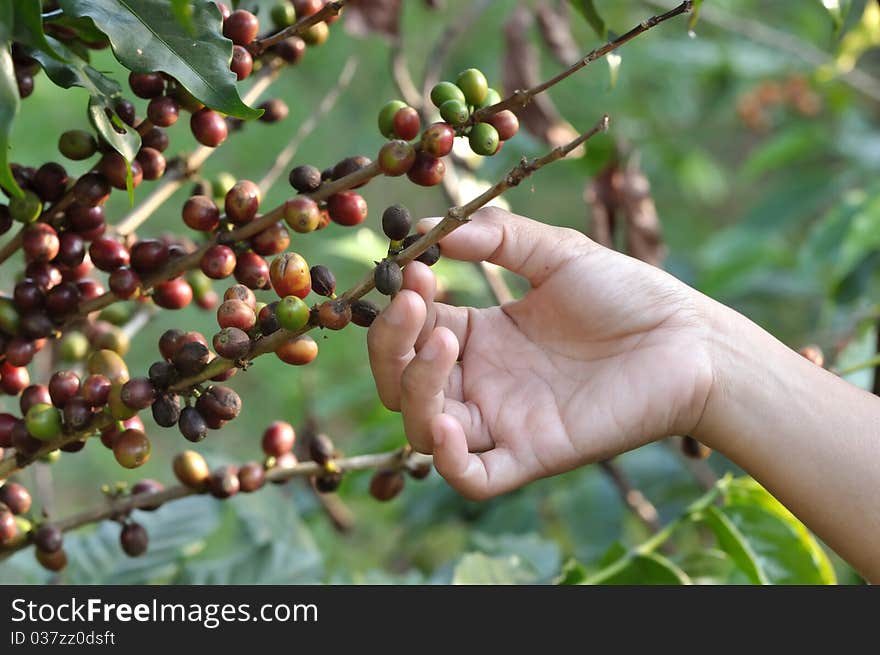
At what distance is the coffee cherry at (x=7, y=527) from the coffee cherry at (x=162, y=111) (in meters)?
0.43

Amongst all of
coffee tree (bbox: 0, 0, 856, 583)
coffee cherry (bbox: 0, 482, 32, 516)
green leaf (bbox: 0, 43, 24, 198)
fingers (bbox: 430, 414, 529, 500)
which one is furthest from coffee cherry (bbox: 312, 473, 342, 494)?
green leaf (bbox: 0, 43, 24, 198)

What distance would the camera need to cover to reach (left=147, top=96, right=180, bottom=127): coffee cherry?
913mm

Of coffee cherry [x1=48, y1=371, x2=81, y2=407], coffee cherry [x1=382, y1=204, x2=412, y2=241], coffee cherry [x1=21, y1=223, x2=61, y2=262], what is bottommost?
coffee cherry [x1=48, y1=371, x2=81, y2=407]

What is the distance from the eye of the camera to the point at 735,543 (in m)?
1.23

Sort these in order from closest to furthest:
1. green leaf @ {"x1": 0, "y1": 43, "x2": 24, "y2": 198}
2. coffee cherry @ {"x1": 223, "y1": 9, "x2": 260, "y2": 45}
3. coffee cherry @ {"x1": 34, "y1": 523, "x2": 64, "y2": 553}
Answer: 1. green leaf @ {"x1": 0, "y1": 43, "x2": 24, "y2": 198}
2. coffee cherry @ {"x1": 223, "y1": 9, "x2": 260, "y2": 45}
3. coffee cherry @ {"x1": 34, "y1": 523, "x2": 64, "y2": 553}

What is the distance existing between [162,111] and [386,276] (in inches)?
10.6

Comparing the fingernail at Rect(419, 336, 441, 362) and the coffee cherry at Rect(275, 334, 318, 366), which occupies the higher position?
the fingernail at Rect(419, 336, 441, 362)

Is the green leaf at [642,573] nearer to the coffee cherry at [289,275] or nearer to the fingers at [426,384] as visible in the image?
the fingers at [426,384]

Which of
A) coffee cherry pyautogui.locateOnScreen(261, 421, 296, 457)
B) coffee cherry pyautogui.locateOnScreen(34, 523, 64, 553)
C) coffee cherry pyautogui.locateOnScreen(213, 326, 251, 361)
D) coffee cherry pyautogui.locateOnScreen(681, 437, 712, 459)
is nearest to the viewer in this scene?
coffee cherry pyautogui.locateOnScreen(213, 326, 251, 361)

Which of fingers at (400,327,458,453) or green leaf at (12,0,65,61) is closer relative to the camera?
green leaf at (12,0,65,61)

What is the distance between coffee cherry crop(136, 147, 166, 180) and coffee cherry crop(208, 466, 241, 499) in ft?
1.12

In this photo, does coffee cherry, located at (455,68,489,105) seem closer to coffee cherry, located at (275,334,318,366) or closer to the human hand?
the human hand

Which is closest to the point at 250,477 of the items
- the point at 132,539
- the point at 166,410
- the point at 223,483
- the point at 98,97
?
the point at 223,483

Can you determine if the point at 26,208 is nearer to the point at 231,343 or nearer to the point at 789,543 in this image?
the point at 231,343
